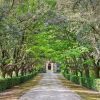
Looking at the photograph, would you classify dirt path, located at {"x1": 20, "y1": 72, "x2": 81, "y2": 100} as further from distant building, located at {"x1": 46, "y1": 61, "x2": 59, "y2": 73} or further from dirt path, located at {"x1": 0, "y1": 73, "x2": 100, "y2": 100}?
distant building, located at {"x1": 46, "y1": 61, "x2": 59, "y2": 73}

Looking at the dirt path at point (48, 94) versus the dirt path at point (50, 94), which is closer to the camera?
the dirt path at point (50, 94)

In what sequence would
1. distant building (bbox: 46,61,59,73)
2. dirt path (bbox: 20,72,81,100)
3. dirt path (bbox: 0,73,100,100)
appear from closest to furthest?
dirt path (bbox: 20,72,81,100) < dirt path (bbox: 0,73,100,100) < distant building (bbox: 46,61,59,73)

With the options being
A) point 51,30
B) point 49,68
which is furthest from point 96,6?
point 49,68

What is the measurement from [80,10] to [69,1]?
1324mm

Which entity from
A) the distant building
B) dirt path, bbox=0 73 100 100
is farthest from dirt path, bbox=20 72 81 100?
the distant building

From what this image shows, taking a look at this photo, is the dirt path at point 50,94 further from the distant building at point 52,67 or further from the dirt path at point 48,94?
the distant building at point 52,67

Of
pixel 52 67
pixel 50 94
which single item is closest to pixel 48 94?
pixel 50 94

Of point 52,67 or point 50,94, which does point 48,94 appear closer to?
point 50,94

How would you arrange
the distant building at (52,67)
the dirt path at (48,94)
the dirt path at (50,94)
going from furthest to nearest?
the distant building at (52,67), the dirt path at (48,94), the dirt path at (50,94)

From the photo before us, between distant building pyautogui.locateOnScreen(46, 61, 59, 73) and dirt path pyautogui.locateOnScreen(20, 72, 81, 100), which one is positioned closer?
dirt path pyautogui.locateOnScreen(20, 72, 81, 100)

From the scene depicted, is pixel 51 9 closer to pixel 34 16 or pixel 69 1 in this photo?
pixel 34 16

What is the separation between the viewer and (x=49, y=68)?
182 meters

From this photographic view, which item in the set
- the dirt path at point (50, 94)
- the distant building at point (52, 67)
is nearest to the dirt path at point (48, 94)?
the dirt path at point (50, 94)

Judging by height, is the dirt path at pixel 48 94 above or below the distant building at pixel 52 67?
below
